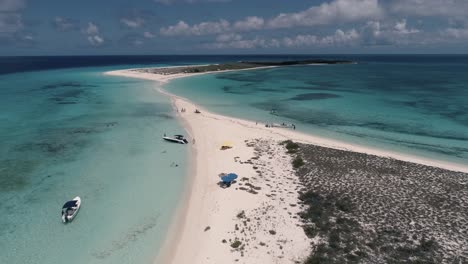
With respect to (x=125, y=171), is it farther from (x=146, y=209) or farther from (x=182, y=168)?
(x=146, y=209)

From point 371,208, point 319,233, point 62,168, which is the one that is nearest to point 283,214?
point 319,233

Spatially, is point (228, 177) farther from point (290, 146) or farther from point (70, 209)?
point (70, 209)

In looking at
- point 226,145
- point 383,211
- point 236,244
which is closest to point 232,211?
point 236,244

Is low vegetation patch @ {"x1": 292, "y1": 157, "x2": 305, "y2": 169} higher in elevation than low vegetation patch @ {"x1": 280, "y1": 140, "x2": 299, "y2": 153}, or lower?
lower

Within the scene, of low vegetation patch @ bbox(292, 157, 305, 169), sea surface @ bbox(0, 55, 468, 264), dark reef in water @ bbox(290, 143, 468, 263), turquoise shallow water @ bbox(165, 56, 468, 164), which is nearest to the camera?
dark reef in water @ bbox(290, 143, 468, 263)

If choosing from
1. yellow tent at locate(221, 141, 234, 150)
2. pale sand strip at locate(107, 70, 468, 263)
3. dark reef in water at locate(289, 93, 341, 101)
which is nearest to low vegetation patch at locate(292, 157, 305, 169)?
pale sand strip at locate(107, 70, 468, 263)

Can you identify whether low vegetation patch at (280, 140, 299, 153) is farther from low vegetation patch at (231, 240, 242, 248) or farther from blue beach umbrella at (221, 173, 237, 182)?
low vegetation patch at (231, 240, 242, 248)

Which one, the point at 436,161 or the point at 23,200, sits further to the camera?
the point at 436,161
